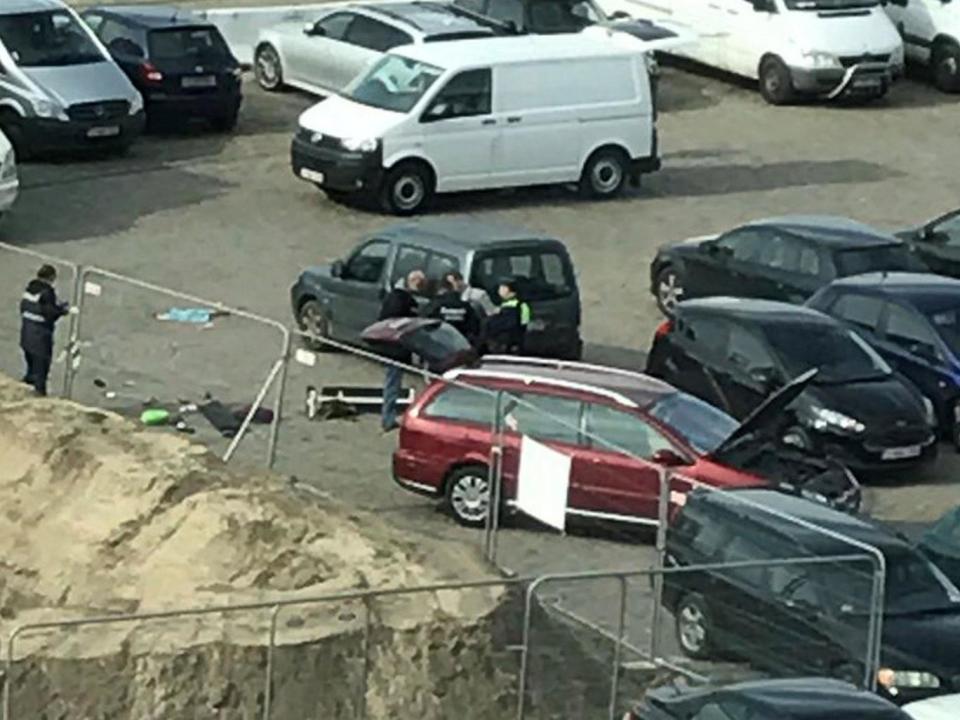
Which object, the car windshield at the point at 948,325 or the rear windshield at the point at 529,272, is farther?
the rear windshield at the point at 529,272

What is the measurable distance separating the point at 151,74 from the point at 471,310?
1053 centimetres

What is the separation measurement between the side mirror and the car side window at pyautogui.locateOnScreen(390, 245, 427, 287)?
575 cm

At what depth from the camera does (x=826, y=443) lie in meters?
25.5

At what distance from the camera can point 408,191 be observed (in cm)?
3316

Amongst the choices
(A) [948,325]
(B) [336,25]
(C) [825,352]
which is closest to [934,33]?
(B) [336,25]

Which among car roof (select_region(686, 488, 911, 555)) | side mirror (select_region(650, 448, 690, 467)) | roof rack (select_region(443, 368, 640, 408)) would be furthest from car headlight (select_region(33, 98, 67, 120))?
car roof (select_region(686, 488, 911, 555))

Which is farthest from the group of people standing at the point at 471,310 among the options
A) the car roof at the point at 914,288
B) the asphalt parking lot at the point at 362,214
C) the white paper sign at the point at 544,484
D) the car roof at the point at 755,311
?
the white paper sign at the point at 544,484

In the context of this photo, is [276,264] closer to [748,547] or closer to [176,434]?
[176,434]

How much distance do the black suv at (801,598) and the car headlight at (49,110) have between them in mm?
15509

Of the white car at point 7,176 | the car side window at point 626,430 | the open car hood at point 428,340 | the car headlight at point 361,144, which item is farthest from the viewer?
the car headlight at point 361,144

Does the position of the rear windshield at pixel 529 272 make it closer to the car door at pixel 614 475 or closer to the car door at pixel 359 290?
the car door at pixel 359 290

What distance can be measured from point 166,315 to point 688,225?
9.65 m

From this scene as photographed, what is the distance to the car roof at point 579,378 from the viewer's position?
2278 centimetres

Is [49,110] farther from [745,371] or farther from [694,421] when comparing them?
[694,421]
